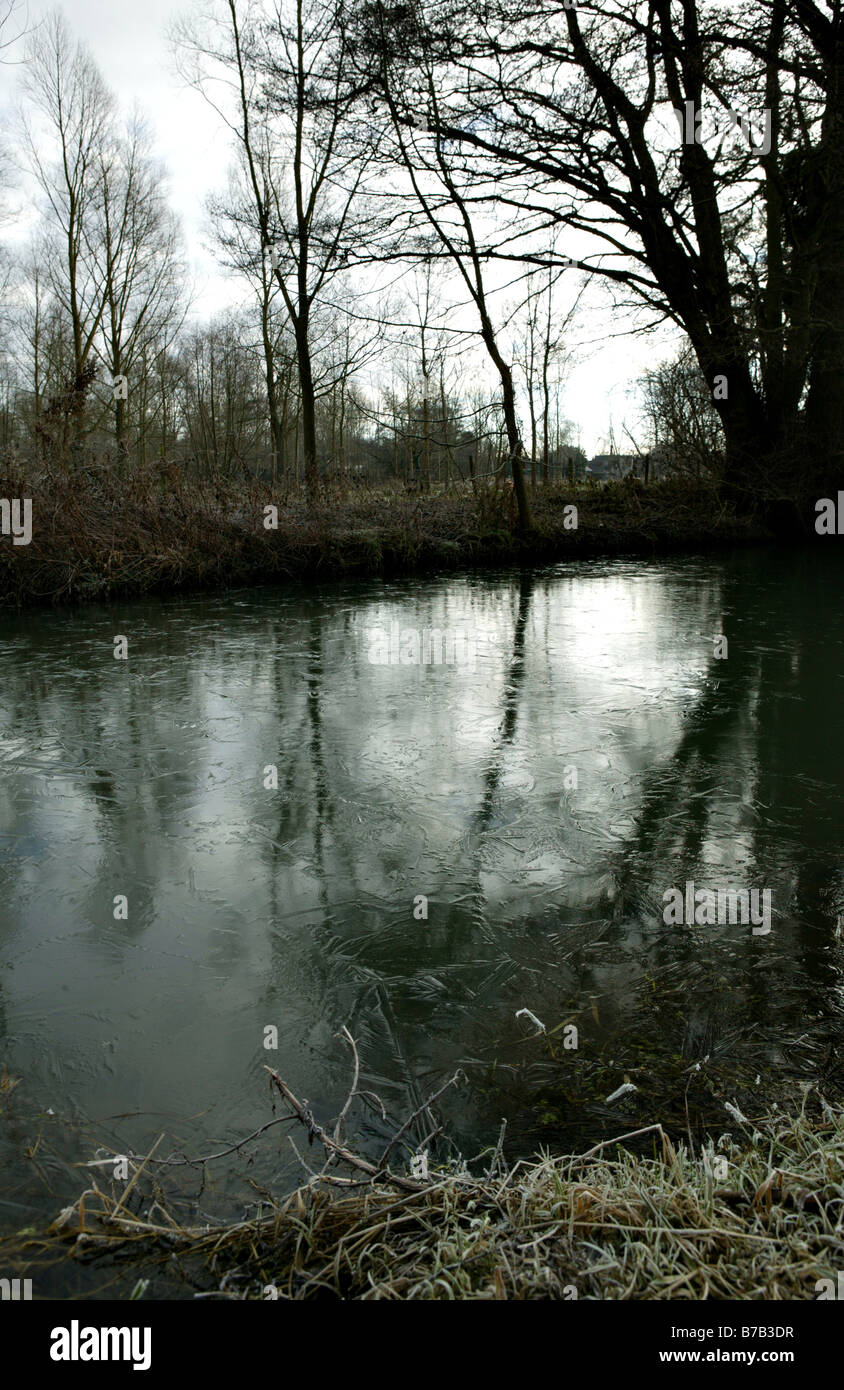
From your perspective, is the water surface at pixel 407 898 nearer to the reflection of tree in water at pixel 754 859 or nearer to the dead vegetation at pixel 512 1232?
the reflection of tree in water at pixel 754 859

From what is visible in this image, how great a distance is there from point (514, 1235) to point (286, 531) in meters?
12.7

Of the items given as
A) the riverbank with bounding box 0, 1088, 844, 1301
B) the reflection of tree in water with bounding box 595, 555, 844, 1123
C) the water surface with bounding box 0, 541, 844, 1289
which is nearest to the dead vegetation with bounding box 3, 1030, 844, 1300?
the riverbank with bounding box 0, 1088, 844, 1301

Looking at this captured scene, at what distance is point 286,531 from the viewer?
543 inches

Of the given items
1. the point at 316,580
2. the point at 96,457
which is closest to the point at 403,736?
the point at 316,580

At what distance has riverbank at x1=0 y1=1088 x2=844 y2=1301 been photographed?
5.34 ft

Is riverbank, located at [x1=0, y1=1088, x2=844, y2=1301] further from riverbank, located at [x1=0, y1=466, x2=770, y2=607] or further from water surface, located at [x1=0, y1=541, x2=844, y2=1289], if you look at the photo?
riverbank, located at [x1=0, y1=466, x2=770, y2=607]

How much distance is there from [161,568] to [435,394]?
30.0 meters

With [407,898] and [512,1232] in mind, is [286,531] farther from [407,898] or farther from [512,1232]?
[512,1232]

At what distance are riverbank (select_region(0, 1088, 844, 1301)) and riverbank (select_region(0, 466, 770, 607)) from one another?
10.7 m

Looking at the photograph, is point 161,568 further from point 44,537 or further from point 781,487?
point 781,487

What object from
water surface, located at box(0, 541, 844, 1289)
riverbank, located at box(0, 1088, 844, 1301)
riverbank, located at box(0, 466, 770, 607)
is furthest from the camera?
riverbank, located at box(0, 466, 770, 607)

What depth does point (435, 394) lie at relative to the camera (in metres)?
40.1

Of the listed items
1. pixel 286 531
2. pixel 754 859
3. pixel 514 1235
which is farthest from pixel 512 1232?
pixel 286 531

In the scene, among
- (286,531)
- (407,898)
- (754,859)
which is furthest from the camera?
(286,531)
